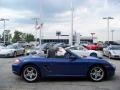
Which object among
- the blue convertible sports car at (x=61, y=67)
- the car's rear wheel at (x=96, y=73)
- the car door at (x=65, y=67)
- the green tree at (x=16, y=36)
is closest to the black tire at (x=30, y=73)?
the blue convertible sports car at (x=61, y=67)

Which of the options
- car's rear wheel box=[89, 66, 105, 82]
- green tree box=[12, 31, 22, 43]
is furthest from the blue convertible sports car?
green tree box=[12, 31, 22, 43]

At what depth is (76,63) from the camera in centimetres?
1043

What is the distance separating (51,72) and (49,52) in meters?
0.82

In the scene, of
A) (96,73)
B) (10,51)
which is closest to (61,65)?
(96,73)

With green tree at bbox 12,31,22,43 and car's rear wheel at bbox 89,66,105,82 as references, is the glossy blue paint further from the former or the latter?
green tree at bbox 12,31,22,43

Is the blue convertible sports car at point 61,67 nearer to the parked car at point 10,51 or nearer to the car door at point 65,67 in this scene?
the car door at point 65,67

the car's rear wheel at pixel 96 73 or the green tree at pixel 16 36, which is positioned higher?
the green tree at pixel 16 36

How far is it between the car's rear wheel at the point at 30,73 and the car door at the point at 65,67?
51cm

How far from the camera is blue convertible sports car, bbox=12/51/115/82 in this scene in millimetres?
10367

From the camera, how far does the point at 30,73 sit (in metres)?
10.4

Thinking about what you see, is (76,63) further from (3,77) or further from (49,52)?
(3,77)

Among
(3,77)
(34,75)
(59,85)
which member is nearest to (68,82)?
(59,85)

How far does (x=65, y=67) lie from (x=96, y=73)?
1260 millimetres

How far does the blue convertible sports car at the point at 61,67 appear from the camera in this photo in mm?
10367
